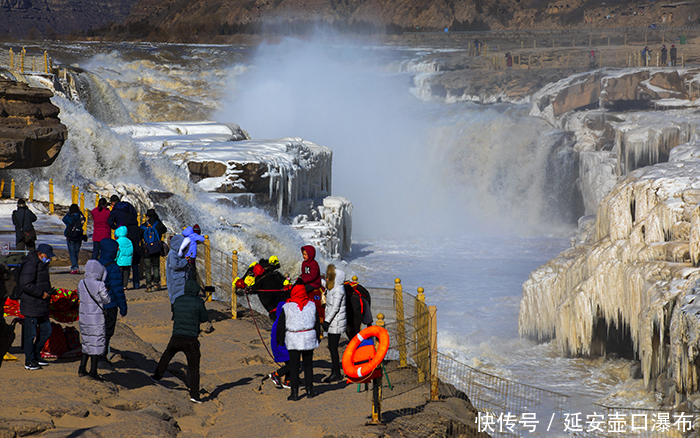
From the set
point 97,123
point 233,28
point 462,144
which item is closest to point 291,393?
point 97,123

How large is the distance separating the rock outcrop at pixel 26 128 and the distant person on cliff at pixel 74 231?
4.37 feet

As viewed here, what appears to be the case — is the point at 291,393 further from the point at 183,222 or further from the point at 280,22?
the point at 280,22

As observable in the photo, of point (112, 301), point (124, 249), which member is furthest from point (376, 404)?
point (124, 249)

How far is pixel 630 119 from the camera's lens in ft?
91.8

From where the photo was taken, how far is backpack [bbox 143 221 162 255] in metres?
10.9

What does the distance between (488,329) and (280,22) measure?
73072mm

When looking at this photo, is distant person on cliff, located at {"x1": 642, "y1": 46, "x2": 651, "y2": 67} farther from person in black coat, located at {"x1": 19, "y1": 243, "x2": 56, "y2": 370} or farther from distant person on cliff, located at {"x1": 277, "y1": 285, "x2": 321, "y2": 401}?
person in black coat, located at {"x1": 19, "y1": 243, "x2": 56, "y2": 370}

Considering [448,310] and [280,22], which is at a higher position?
[280,22]

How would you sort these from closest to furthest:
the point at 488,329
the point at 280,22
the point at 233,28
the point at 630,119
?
the point at 488,329, the point at 630,119, the point at 233,28, the point at 280,22

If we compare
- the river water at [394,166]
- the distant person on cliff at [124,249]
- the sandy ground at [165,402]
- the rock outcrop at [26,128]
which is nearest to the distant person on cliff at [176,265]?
the sandy ground at [165,402]

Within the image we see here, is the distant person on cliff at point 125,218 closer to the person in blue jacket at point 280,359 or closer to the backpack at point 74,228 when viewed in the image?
the backpack at point 74,228

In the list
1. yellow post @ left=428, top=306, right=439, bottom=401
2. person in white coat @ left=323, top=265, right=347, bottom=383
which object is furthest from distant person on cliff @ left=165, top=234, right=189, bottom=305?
yellow post @ left=428, top=306, right=439, bottom=401

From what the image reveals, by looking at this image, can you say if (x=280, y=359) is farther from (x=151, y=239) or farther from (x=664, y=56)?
(x=664, y=56)

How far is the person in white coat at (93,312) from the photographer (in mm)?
6379
